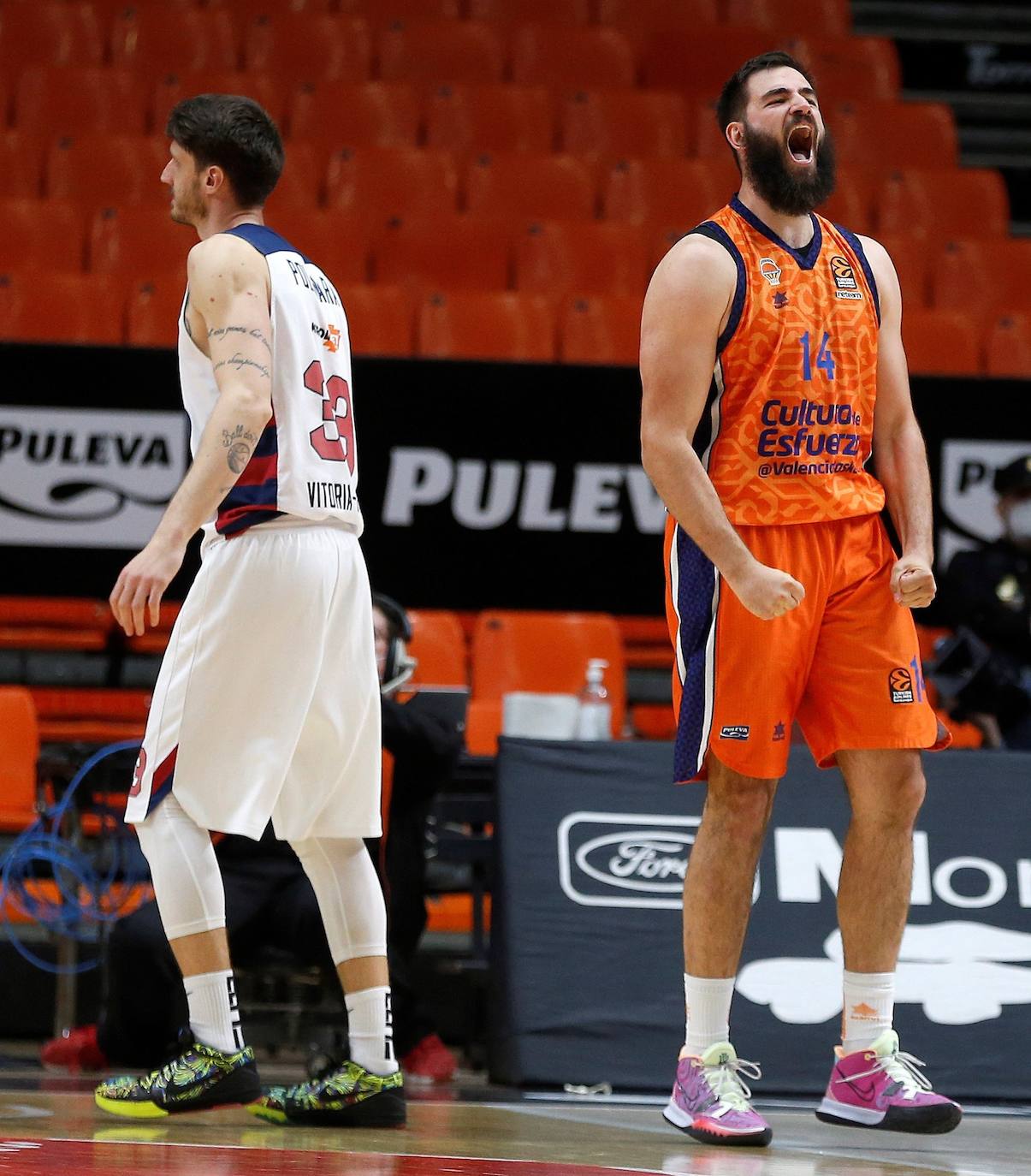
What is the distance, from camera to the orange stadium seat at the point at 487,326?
8273 mm

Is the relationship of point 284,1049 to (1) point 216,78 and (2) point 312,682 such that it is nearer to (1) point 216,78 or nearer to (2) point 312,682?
(2) point 312,682

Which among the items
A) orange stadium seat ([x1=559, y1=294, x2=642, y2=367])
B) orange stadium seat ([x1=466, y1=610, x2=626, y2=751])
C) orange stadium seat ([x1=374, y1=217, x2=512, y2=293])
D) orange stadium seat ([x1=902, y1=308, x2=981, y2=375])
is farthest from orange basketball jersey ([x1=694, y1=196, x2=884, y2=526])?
orange stadium seat ([x1=374, y1=217, x2=512, y2=293])

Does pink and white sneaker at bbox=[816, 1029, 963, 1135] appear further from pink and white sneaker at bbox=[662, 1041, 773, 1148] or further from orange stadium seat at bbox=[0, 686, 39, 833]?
orange stadium seat at bbox=[0, 686, 39, 833]

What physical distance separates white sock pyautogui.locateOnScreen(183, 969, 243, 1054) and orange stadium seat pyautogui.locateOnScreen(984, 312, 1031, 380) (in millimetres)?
6033

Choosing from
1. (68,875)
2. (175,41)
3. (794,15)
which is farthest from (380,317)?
(794,15)

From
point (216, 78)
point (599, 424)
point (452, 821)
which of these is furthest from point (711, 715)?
point (216, 78)

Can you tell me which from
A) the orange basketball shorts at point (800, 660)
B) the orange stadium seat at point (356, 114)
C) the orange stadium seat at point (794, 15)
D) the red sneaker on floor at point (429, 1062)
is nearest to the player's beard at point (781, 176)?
the orange basketball shorts at point (800, 660)

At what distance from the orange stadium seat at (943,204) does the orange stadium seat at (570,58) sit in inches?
71.5

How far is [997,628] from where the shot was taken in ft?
21.5

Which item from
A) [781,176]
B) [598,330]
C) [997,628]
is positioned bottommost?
[997,628]

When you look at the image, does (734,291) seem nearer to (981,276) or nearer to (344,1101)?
(344,1101)

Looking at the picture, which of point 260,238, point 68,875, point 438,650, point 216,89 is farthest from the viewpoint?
point 216,89

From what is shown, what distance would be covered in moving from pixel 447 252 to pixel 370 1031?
6.12m

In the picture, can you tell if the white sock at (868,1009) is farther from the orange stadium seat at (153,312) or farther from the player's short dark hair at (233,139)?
the orange stadium seat at (153,312)
